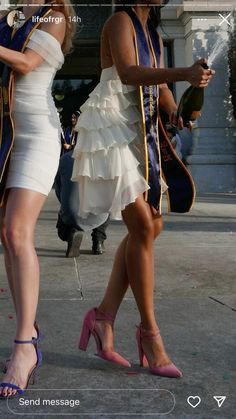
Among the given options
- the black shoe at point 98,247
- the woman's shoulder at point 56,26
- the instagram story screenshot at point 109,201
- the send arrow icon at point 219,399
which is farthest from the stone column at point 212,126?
the send arrow icon at point 219,399

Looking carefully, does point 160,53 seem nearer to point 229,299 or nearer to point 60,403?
point 60,403

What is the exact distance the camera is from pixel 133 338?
10.6ft

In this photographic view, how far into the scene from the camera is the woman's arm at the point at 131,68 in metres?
2.40

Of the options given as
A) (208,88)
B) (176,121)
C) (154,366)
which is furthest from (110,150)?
(208,88)

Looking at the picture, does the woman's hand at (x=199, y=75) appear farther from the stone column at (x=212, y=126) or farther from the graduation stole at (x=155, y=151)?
the stone column at (x=212, y=126)

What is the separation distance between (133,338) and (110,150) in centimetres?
113

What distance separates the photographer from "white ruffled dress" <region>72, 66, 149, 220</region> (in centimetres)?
265

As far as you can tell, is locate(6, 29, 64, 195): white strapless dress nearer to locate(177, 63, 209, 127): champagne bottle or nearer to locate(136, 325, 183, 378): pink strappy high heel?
locate(177, 63, 209, 127): champagne bottle

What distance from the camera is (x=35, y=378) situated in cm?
255

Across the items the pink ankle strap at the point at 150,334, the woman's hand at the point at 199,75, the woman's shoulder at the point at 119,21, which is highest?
the woman's shoulder at the point at 119,21

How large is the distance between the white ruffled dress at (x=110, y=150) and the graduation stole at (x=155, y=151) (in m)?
0.04

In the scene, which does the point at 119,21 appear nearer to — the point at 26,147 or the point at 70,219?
the point at 26,147

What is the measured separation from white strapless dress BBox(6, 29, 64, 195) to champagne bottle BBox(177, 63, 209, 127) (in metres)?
0.60

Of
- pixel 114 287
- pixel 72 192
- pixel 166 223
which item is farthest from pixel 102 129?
pixel 166 223
